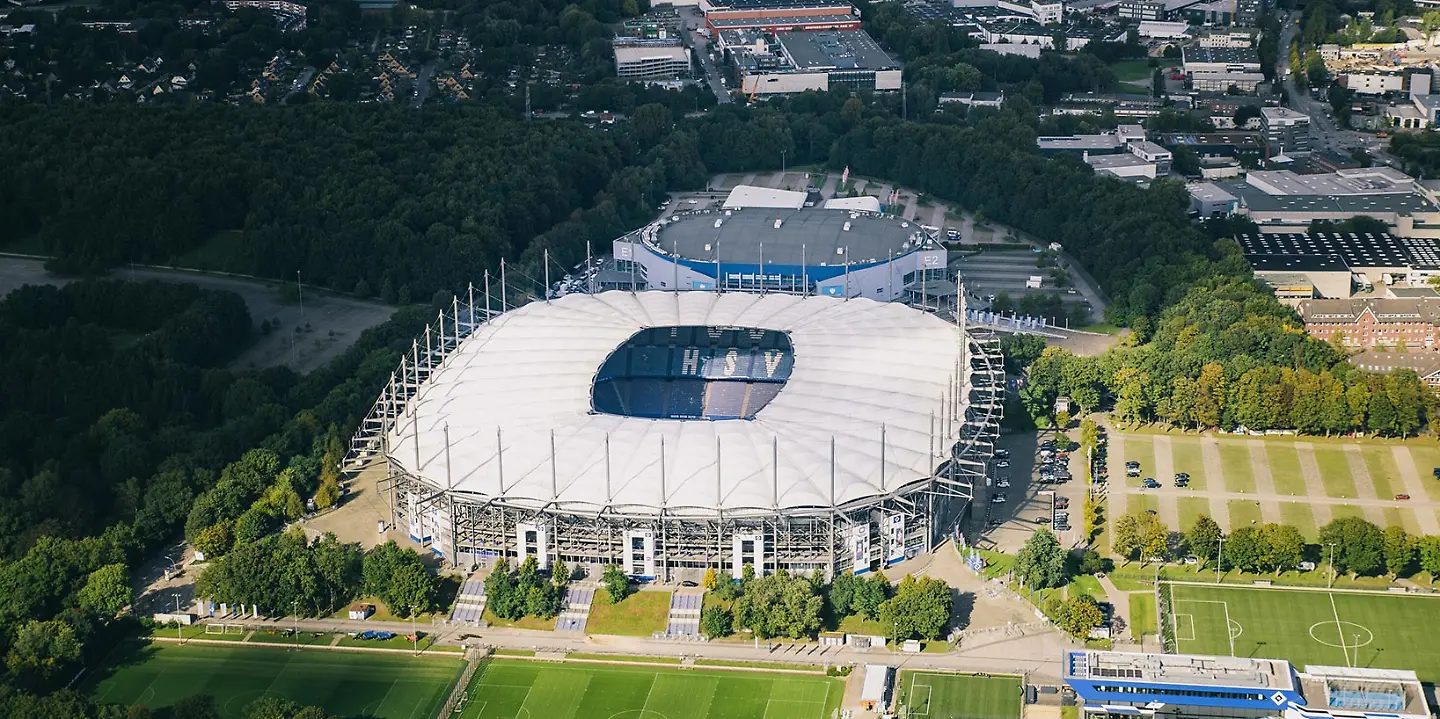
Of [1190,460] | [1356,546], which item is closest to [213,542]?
[1190,460]

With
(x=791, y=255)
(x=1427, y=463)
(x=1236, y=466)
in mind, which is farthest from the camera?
(x=791, y=255)

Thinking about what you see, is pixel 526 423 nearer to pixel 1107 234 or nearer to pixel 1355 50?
pixel 1107 234

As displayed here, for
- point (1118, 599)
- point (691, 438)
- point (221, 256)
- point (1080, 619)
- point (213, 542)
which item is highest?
point (691, 438)

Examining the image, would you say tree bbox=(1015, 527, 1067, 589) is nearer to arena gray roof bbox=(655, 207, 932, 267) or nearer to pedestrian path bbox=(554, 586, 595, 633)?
pedestrian path bbox=(554, 586, 595, 633)

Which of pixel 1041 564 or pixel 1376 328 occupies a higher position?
pixel 1376 328

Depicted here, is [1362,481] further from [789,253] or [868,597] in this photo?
[789,253]

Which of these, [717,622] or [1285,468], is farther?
[1285,468]
